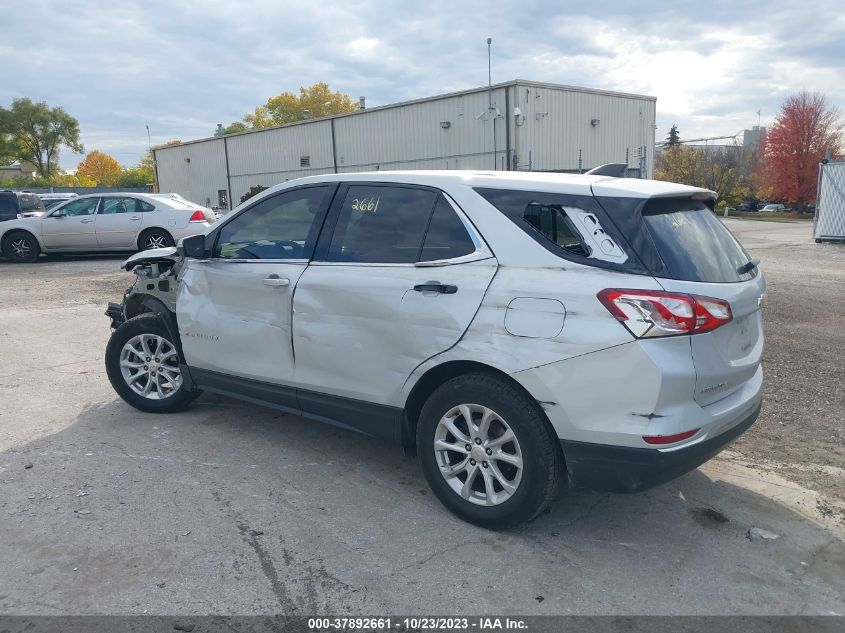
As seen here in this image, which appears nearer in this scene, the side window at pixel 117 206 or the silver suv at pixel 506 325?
the silver suv at pixel 506 325

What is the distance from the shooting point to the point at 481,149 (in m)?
23.4

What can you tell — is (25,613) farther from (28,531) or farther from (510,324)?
(510,324)

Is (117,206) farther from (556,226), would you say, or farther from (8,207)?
(556,226)

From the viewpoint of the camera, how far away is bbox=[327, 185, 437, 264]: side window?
377 centimetres

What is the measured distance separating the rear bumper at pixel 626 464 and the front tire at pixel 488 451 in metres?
0.13

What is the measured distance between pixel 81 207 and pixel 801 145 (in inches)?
1934

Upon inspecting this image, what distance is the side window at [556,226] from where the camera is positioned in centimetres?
323

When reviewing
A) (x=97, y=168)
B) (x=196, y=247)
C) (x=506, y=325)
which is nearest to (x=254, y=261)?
(x=196, y=247)

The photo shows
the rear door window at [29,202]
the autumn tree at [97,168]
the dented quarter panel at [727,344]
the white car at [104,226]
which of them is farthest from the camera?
the autumn tree at [97,168]

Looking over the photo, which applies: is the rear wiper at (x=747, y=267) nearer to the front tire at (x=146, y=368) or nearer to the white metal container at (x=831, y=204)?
the front tire at (x=146, y=368)

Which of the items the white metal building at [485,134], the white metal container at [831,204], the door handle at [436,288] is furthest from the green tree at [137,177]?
the door handle at [436,288]

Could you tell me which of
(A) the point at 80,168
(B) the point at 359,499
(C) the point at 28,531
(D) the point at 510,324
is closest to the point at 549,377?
(D) the point at 510,324

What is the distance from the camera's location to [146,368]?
5.23 meters

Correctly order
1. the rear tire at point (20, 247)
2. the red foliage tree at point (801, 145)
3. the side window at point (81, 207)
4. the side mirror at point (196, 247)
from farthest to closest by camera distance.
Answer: the red foliage tree at point (801, 145) → the rear tire at point (20, 247) → the side window at point (81, 207) → the side mirror at point (196, 247)
